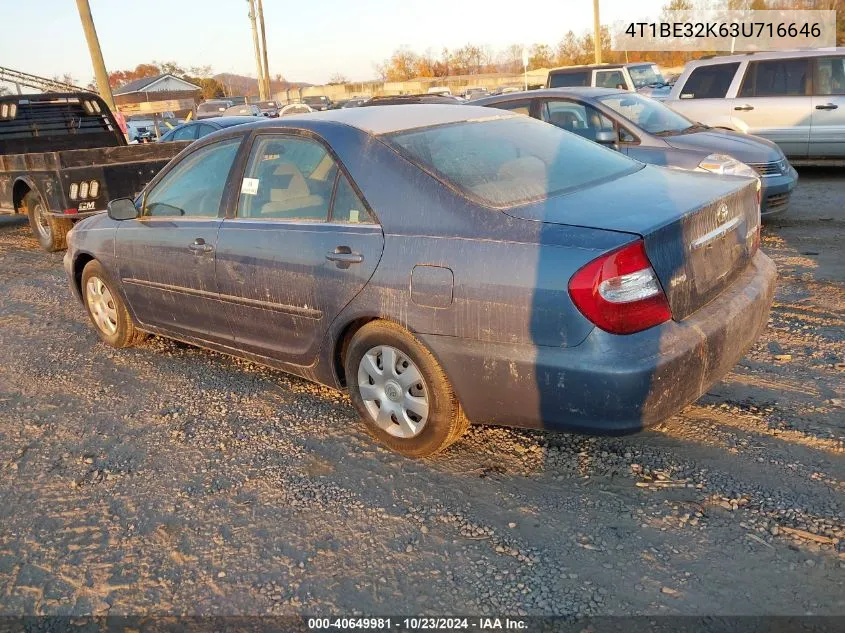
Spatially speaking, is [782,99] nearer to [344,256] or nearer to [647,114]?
[647,114]

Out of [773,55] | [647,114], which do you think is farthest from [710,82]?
[647,114]

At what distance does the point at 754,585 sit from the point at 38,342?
17.4 feet

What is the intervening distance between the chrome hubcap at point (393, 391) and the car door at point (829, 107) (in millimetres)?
9233

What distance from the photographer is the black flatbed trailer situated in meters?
8.47

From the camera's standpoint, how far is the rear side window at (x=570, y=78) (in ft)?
52.4

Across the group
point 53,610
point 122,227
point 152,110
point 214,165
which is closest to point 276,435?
point 53,610

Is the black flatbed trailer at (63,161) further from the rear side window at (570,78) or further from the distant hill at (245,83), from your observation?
the distant hill at (245,83)

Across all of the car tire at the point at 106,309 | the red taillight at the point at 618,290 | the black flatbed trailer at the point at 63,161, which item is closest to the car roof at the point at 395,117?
the red taillight at the point at 618,290

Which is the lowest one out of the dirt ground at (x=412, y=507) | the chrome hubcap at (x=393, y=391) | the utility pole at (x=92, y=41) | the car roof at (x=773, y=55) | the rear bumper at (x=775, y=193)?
the dirt ground at (x=412, y=507)

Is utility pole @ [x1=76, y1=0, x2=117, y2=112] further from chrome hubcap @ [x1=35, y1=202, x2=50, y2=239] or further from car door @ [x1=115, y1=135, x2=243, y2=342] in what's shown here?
car door @ [x1=115, y1=135, x2=243, y2=342]

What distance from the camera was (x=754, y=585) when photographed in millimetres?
2428

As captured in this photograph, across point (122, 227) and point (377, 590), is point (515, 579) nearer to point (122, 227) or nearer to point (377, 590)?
point (377, 590)

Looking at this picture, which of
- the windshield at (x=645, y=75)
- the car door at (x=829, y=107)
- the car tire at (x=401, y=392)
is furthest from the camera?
the windshield at (x=645, y=75)

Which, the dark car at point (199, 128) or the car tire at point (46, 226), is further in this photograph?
the dark car at point (199, 128)
